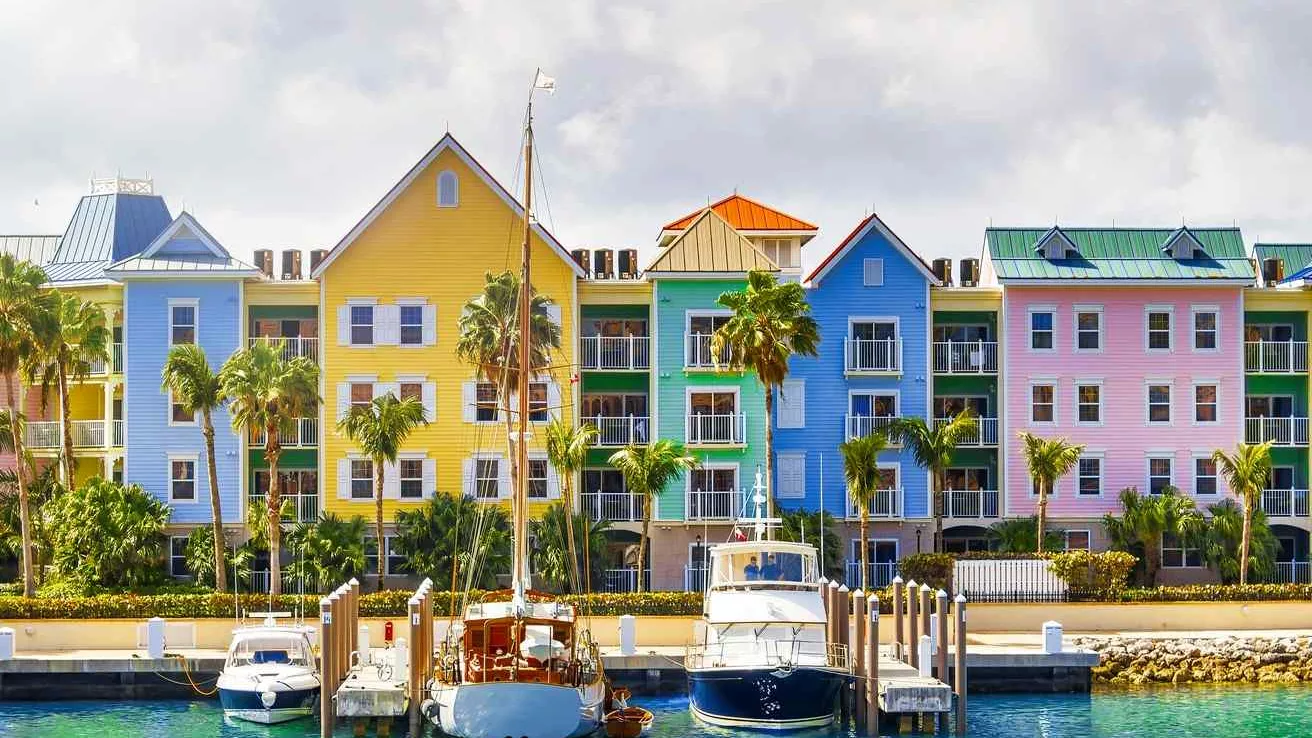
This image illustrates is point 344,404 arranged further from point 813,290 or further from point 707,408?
point 813,290

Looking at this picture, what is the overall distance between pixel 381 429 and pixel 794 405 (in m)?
14.2

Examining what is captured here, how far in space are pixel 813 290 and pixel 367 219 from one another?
1471 cm

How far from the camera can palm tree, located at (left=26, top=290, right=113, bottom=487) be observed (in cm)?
5862

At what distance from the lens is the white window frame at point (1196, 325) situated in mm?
63781

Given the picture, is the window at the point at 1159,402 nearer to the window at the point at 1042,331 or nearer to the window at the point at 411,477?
the window at the point at 1042,331

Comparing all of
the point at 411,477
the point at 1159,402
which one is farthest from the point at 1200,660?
the point at 411,477

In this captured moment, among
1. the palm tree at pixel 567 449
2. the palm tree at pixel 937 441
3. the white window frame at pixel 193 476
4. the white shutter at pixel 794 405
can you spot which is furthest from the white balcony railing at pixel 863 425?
the white window frame at pixel 193 476

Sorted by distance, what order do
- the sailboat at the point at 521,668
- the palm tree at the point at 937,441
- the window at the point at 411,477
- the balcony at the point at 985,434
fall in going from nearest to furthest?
the sailboat at the point at 521,668
the palm tree at the point at 937,441
the window at the point at 411,477
the balcony at the point at 985,434

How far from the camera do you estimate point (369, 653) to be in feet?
158

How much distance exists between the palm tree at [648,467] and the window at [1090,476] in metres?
13.9

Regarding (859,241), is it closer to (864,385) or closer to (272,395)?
(864,385)

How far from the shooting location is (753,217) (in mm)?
68812

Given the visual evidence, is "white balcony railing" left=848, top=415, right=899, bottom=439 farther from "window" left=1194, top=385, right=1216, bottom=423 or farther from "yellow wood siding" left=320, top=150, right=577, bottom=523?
"window" left=1194, top=385, right=1216, bottom=423

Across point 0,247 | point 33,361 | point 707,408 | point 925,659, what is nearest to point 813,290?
point 707,408
